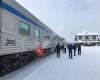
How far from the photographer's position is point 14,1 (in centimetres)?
1485

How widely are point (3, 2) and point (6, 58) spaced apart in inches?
104

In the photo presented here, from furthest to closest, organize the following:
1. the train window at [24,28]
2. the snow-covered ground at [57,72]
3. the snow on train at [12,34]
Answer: the train window at [24,28], the snow-covered ground at [57,72], the snow on train at [12,34]

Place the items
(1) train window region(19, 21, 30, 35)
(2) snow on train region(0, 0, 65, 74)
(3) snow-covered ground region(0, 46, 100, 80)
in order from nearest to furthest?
(2) snow on train region(0, 0, 65, 74), (3) snow-covered ground region(0, 46, 100, 80), (1) train window region(19, 21, 30, 35)

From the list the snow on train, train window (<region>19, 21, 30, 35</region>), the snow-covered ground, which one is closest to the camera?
the snow on train

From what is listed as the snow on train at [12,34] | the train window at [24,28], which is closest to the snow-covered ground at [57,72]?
the snow on train at [12,34]

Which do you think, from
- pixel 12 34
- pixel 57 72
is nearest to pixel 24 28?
pixel 12 34

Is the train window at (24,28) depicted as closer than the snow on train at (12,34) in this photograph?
No

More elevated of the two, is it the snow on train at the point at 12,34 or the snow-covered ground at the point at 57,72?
the snow on train at the point at 12,34

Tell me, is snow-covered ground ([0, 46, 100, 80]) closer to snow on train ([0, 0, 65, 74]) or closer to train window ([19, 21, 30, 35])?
snow on train ([0, 0, 65, 74])

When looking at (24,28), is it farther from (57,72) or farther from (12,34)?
(57,72)

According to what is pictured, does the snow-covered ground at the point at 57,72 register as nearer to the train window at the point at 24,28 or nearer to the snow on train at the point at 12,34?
the snow on train at the point at 12,34

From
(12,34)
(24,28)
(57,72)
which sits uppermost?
(24,28)

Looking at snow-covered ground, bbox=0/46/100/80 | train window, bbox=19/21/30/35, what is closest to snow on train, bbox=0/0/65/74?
train window, bbox=19/21/30/35

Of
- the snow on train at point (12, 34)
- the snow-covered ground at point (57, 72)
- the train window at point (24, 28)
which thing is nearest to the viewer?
the snow on train at point (12, 34)
